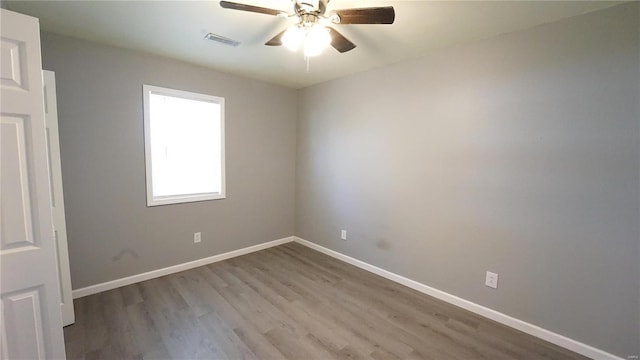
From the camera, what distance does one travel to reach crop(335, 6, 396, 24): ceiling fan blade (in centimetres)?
143

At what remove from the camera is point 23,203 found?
1.29m

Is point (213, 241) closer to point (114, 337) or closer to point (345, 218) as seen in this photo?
point (114, 337)

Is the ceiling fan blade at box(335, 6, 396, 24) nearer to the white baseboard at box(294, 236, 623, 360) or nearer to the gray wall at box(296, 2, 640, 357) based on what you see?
the gray wall at box(296, 2, 640, 357)

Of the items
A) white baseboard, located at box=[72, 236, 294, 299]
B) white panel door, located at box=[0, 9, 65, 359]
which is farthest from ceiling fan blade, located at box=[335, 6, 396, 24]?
white baseboard, located at box=[72, 236, 294, 299]

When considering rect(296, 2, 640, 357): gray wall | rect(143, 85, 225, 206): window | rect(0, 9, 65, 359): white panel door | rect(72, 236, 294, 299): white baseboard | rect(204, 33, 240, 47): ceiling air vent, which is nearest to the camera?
rect(0, 9, 65, 359): white panel door

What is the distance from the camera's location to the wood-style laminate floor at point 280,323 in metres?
1.88

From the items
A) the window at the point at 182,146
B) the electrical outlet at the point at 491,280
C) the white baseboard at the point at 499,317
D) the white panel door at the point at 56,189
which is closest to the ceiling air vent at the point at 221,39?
the window at the point at 182,146

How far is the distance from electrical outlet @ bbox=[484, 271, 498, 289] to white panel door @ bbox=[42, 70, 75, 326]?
11.1 ft

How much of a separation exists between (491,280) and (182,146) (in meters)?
3.46

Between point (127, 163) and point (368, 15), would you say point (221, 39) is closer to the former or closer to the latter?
point (368, 15)

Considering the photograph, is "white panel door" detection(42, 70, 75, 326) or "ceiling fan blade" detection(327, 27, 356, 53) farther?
"white panel door" detection(42, 70, 75, 326)

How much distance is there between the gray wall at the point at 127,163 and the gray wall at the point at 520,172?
1.57 m

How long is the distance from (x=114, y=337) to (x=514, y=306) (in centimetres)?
314

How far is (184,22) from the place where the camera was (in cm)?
206
